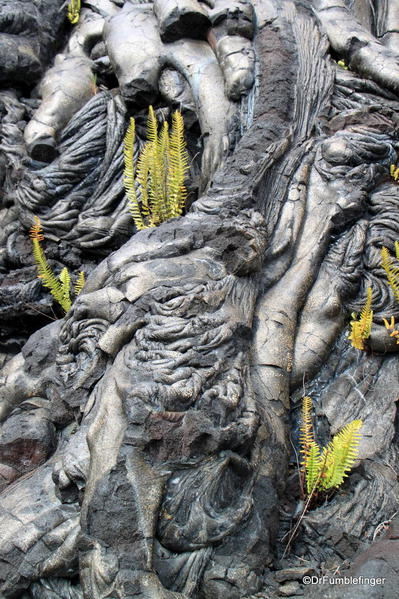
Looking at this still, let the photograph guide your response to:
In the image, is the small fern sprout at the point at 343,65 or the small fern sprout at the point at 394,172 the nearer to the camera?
the small fern sprout at the point at 394,172

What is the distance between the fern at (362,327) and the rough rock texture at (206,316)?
107 millimetres

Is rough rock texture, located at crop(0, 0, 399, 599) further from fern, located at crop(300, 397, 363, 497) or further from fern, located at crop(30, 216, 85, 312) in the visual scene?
fern, located at crop(30, 216, 85, 312)

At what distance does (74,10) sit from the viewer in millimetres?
6980

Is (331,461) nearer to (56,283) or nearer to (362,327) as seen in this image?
(362,327)

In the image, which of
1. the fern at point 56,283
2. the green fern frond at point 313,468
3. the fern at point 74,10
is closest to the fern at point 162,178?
the fern at point 56,283

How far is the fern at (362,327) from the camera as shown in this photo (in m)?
3.60

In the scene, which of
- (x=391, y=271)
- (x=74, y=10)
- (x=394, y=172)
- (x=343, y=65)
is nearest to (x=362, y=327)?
(x=391, y=271)

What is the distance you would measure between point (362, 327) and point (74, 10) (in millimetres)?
5248

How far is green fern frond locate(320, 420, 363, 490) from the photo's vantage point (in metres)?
2.79

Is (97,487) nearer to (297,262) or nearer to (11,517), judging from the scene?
(11,517)

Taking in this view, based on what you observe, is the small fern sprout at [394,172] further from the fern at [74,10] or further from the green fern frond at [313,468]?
the fern at [74,10]

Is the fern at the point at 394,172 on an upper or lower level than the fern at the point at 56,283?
upper

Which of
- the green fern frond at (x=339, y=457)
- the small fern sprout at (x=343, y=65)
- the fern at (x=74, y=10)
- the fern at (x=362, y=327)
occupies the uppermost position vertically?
the fern at (x=74, y=10)

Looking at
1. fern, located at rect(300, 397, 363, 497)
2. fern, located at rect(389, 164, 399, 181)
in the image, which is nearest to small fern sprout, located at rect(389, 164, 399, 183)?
fern, located at rect(389, 164, 399, 181)
